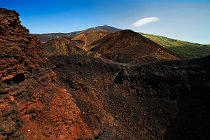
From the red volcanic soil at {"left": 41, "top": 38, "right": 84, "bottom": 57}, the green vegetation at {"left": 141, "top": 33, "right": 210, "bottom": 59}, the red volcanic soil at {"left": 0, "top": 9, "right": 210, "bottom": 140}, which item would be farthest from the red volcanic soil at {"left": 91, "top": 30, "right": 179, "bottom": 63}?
the green vegetation at {"left": 141, "top": 33, "right": 210, "bottom": 59}

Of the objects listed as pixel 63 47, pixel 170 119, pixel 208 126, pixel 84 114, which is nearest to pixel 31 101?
pixel 84 114

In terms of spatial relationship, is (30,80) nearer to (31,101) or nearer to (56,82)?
(31,101)

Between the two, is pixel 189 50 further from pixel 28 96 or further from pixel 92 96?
pixel 28 96

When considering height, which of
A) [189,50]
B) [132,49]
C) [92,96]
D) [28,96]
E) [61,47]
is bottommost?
[189,50]

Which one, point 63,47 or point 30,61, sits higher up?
point 30,61

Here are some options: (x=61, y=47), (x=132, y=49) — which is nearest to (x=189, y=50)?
(x=132, y=49)

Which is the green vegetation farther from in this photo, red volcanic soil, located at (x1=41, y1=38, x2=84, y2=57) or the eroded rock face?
the eroded rock face
